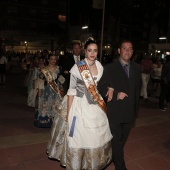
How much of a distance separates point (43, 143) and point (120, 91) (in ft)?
6.43

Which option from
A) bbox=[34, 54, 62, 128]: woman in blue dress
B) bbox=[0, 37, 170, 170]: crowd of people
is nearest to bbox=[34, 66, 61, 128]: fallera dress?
bbox=[34, 54, 62, 128]: woman in blue dress

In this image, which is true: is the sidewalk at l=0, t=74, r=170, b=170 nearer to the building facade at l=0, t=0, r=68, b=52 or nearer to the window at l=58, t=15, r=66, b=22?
the building facade at l=0, t=0, r=68, b=52

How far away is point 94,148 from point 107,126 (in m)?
0.33

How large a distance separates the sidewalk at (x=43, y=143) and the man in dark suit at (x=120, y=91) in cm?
70

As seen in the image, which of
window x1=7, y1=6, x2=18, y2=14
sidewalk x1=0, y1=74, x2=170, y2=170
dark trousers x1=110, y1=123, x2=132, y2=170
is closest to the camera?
dark trousers x1=110, y1=123, x2=132, y2=170

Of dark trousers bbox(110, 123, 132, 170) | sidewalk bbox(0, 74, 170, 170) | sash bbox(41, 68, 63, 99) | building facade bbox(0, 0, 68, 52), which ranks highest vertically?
building facade bbox(0, 0, 68, 52)

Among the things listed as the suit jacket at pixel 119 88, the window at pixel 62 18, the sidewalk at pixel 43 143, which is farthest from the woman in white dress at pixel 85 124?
the window at pixel 62 18

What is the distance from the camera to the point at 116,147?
2.96 meters

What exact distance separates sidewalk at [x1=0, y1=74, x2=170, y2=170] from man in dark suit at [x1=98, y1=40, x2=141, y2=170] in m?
0.70

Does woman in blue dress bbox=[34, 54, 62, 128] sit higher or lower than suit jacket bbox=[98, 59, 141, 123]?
lower

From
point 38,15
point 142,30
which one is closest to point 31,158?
point 38,15

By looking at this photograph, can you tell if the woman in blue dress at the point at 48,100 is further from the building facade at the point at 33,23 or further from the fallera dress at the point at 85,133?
the building facade at the point at 33,23

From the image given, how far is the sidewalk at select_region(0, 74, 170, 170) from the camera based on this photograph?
3.40m

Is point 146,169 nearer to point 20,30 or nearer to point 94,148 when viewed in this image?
point 94,148
